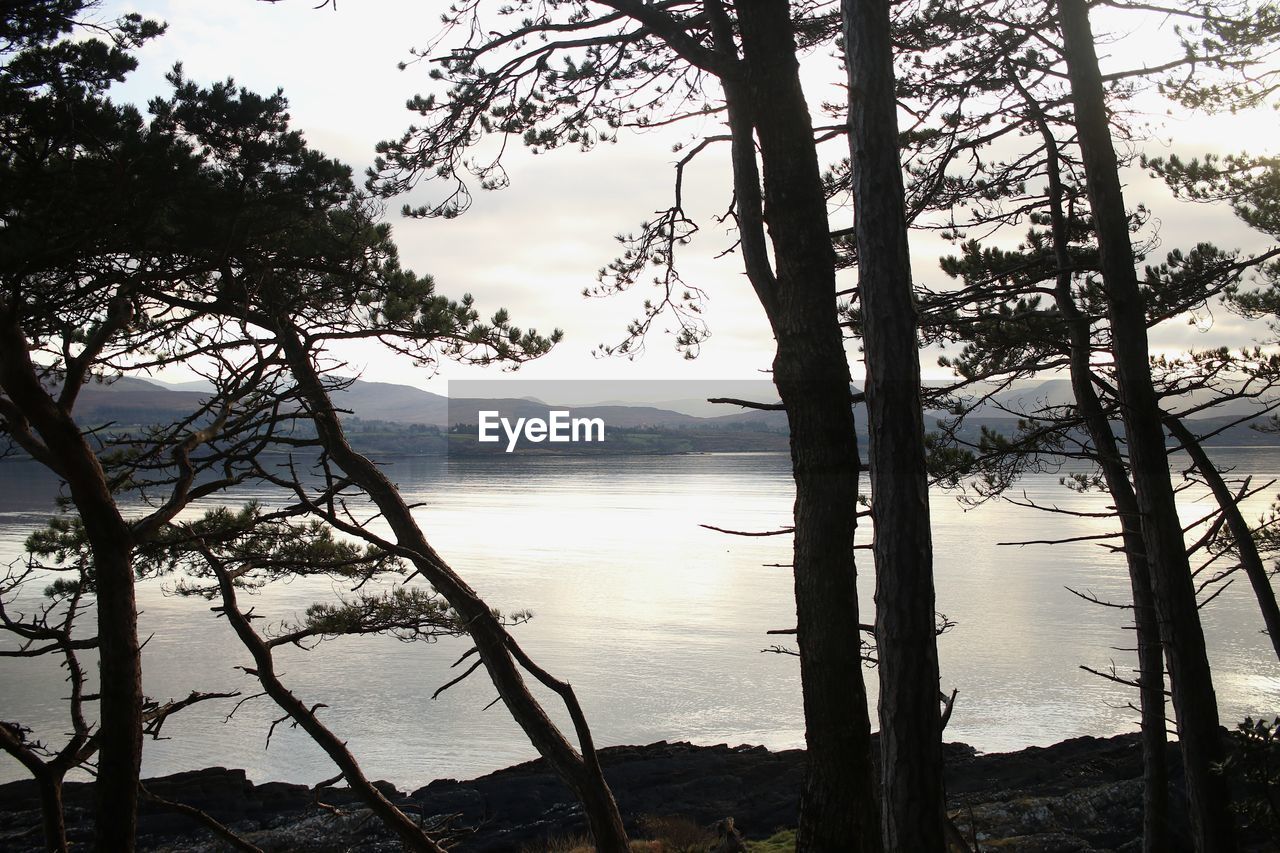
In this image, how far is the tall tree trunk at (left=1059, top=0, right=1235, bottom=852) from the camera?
17.4 feet

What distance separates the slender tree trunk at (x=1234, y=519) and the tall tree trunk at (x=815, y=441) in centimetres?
335

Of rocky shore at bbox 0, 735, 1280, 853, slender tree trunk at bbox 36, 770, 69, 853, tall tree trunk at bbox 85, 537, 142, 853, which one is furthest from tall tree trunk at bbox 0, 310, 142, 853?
rocky shore at bbox 0, 735, 1280, 853

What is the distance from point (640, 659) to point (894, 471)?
56.3 ft

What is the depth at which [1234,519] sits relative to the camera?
7020 mm

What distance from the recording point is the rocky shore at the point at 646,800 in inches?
384

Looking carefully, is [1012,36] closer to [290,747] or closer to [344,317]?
[344,317]

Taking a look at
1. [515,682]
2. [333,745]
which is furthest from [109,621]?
[515,682]

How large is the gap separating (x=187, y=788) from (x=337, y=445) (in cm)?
862

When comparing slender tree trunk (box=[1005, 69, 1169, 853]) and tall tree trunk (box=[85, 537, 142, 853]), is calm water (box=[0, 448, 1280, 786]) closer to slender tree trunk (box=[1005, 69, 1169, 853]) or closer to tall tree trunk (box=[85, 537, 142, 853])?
slender tree trunk (box=[1005, 69, 1169, 853])

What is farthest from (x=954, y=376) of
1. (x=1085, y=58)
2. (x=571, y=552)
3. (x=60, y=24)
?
(x=571, y=552)

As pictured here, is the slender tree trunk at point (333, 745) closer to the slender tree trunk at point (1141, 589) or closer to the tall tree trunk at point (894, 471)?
the tall tree trunk at point (894, 471)

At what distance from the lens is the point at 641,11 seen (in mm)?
3861

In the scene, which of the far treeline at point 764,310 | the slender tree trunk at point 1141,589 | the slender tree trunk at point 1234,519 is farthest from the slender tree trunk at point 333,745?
the slender tree trunk at point 1234,519

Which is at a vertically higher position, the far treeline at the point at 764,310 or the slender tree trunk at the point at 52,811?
the far treeline at the point at 764,310
